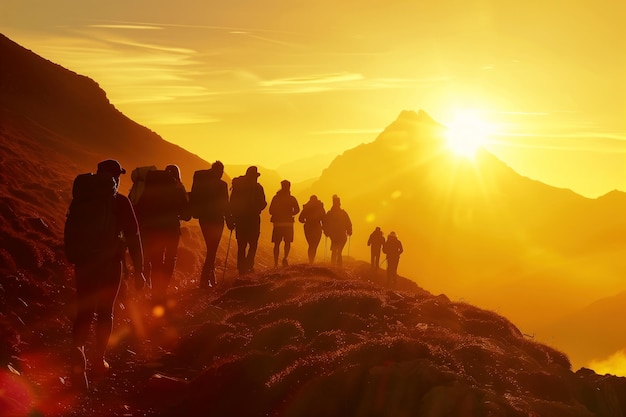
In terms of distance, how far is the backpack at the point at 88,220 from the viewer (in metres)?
9.49

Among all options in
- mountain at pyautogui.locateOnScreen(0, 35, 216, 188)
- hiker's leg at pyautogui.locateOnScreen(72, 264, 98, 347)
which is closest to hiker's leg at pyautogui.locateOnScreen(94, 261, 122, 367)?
hiker's leg at pyautogui.locateOnScreen(72, 264, 98, 347)

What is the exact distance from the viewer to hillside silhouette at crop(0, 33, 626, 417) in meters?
8.22

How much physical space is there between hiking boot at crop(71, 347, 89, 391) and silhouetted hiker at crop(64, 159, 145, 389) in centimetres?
1

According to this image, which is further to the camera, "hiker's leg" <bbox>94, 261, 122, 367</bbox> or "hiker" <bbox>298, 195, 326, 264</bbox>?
"hiker" <bbox>298, 195, 326, 264</bbox>

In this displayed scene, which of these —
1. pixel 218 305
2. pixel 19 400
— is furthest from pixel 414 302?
pixel 19 400

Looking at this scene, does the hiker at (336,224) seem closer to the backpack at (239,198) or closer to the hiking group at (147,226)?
the hiking group at (147,226)

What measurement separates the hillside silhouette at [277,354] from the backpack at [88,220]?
5.94 ft

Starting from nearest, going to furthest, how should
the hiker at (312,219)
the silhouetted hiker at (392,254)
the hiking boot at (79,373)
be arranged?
the hiking boot at (79,373) < the hiker at (312,219) < the silhouetted hiker at (392,254)

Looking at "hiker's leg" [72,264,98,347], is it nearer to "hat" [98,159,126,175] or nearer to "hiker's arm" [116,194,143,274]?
"hiker's arm" [116,194,143,274]

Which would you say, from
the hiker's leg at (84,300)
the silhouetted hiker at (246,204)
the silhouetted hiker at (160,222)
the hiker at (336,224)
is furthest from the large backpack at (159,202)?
the hiker at (336,224)

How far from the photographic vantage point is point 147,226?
1547 centimetres

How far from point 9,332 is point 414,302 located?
9.77 meters

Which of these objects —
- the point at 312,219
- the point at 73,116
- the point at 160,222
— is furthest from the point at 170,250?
the point at 73,116

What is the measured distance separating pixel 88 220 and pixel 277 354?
3.49m
